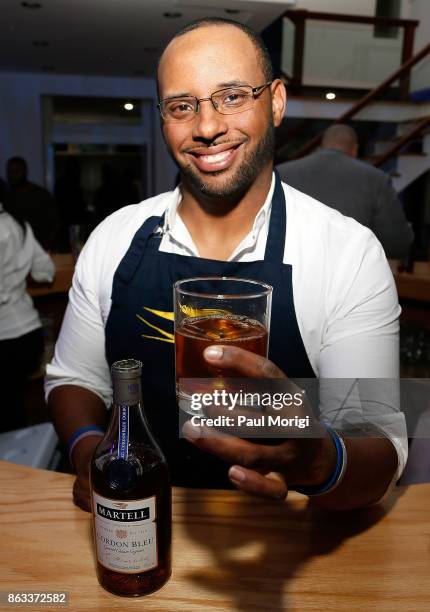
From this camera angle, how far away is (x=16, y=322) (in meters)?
2.85

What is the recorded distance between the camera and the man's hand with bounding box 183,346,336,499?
0.60 meters

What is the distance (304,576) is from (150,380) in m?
0.64

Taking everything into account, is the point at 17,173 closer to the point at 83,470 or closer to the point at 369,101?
the point at 369,101

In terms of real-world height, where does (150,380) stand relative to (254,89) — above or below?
below

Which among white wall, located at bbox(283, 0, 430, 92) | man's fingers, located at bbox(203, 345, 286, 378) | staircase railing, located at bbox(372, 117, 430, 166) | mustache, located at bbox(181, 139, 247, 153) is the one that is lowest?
man's fingers, located at bbox(203, 345, 286, 378)

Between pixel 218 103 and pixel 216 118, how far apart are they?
36mm

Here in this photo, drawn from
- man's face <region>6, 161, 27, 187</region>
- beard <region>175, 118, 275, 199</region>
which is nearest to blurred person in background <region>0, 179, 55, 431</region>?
beard <region>175, 118, 275, 199</region>

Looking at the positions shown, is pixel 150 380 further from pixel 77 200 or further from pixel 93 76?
pixel 93 76

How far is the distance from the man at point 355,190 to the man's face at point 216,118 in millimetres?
1953

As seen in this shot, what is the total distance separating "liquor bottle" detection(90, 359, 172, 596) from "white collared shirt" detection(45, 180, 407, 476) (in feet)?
1.66

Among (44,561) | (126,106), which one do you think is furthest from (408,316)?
(126,106)

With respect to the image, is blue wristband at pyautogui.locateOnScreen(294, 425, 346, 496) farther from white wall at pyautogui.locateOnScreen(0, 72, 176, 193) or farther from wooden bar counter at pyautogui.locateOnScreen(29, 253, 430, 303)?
white wall at pyautogui.locateOnScreen(0, 72, 176, 193)

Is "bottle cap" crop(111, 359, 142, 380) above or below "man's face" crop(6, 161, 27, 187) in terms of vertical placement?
below

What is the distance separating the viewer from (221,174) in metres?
1.32
